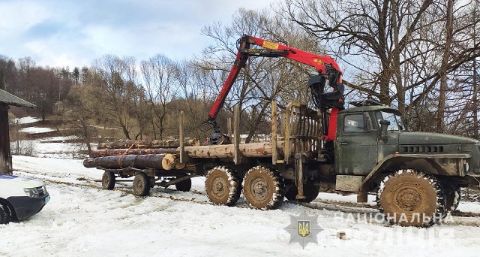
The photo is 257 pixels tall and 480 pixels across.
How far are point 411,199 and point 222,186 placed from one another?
4950mm

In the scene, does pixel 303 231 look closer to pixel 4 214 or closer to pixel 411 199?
pixel 411 199

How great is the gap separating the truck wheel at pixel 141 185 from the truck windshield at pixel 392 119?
7.22m

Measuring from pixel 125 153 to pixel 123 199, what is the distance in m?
2.53

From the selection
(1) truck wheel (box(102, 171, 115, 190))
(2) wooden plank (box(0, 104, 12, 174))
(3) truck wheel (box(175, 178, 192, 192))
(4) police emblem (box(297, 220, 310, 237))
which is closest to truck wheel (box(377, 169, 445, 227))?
(4) police emblem (box(297, 220, 310, 237))

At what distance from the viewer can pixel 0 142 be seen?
1988cm

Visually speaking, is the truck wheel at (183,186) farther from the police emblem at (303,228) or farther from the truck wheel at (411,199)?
the police emblem at (303,228)

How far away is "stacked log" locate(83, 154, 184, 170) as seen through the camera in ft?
45.1

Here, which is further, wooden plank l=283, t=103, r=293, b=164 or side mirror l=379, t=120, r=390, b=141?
wooden plank l=283, t=103, r=293, b=164

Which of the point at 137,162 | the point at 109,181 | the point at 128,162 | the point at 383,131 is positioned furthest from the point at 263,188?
the point at 109,181

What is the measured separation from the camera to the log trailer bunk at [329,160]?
30.3 ft

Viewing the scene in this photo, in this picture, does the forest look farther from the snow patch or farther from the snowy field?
the snow patch

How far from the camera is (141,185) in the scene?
14352mm

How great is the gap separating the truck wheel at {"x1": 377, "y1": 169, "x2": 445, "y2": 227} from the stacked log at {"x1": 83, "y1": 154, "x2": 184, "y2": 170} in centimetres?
631

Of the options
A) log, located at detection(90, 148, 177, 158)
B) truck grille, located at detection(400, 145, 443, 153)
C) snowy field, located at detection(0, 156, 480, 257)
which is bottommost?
snowy field, located at detection(0, 156, 480, 257)
